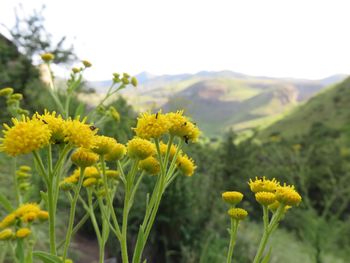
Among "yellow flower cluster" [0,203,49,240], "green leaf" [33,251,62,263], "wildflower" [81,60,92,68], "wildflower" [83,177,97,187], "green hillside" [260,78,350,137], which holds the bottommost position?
"green hillside" [260,78,350,137]

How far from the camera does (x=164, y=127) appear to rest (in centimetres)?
124

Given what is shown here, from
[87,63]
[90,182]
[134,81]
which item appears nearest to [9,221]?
[90,182]

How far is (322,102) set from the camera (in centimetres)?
3466

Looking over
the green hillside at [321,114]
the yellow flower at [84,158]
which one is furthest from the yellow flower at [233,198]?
the green hillside at [321,114]

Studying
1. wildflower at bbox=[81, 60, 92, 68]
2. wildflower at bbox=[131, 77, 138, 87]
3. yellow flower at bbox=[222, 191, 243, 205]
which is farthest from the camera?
wildflower at bbox=[131, 77, 138, 87]

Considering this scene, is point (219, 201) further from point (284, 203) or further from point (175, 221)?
point (284, 203)

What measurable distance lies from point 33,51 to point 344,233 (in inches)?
342

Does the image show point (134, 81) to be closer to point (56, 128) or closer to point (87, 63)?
point (87, 63)

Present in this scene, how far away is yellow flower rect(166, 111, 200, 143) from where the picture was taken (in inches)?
52.2

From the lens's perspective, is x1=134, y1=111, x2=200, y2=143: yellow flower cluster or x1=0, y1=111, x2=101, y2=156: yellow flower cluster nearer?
x1=0, y1=111, x2=101, y2=156: yellow flower cluster

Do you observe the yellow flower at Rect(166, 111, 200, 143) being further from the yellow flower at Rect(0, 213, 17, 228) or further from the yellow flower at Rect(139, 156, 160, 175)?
the yellow flower at Rect(0, 213, 17, 228)

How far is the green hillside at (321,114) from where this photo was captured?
28500 mm

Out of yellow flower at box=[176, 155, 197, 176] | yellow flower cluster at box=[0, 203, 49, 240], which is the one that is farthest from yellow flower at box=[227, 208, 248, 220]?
yellow flower cluster at box=[0, 203, 49, 240]

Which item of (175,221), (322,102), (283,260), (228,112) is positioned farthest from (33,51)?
(228,112)
